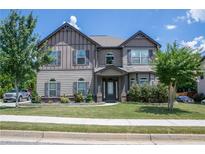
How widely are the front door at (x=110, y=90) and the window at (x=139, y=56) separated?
2617mm

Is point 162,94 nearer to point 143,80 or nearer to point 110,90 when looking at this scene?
point 143,80

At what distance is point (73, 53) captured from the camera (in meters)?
25.6

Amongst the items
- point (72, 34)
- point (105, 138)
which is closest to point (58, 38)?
point (72, 34)

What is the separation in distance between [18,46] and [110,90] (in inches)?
426

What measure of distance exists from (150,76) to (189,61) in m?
9.78

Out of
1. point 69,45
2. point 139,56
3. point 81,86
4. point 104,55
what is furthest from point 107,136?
point 104,55

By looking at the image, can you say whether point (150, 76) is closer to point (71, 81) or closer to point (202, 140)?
point (71, 81)

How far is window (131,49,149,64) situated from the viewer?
26.0 m

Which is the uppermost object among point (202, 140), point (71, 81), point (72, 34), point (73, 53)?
point (72, 34)

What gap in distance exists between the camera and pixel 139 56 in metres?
26.1

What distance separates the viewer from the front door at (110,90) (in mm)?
26188

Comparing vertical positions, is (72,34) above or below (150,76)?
above

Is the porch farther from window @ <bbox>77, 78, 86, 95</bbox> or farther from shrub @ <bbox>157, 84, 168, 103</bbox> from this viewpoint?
shrub @ <bbox>157, 84, 168, 103</bbox>

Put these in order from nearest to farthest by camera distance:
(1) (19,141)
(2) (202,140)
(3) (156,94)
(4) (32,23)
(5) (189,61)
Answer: (1) (19,141) < (2) (202,140) < (5) (189,61) < (4) (32,23) < (3) (156,94)
